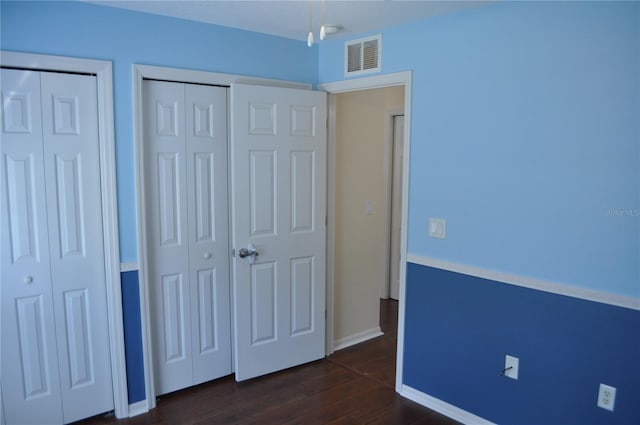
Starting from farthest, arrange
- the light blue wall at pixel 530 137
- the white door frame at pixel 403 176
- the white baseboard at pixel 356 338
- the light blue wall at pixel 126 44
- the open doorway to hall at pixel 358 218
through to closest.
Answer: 1. the white baseboard at pixel 356 338
2. the open doorway to hall at pixel 358 218
3. the white door frame at pixel 403 176
4. the light blue wall at pixel 126 44
5. the light blue wall at pixel 530 137

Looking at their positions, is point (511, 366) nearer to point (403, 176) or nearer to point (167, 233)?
point (403, 176)

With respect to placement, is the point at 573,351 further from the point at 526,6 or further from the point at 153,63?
the point at 153,63

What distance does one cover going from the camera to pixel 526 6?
2244 mm

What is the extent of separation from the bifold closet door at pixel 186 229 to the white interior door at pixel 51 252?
32 cm

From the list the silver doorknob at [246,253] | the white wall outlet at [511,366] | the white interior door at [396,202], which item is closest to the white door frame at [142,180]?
the silver doorknob at [246,253]

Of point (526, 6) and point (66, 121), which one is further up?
point (526, 6)

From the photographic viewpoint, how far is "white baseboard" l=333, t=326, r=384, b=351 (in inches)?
146

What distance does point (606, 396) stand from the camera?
2.11 meters

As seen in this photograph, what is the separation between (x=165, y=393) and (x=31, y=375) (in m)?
0.79

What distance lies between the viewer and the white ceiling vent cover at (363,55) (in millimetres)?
2939

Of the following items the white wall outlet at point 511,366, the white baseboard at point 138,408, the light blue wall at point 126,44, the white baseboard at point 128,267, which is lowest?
the white baseboard at point 138,408

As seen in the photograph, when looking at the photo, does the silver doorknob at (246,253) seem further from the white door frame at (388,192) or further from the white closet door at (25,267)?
the white door frame at (388,192)

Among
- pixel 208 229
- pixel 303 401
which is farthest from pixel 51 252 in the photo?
pixel 303 401

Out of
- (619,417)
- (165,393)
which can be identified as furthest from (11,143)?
(619,417)
